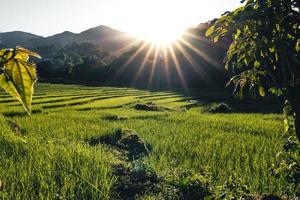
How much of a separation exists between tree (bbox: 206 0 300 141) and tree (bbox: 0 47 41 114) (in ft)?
4.53

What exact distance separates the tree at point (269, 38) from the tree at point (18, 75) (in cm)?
138

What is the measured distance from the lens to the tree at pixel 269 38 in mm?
1813

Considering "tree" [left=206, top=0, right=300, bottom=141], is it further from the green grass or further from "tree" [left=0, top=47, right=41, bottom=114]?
"tree" [left=0, top=47, right=41, bottom=114]

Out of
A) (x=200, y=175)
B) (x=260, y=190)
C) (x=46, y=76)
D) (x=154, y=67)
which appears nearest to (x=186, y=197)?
(x=200, y=175)

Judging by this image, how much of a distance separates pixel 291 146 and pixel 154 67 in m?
49.7

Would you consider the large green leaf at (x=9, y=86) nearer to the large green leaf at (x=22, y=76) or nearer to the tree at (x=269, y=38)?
the large green leaf at (x=22, y=76)

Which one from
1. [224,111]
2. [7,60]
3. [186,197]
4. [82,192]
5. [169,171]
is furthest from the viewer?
[224,111]

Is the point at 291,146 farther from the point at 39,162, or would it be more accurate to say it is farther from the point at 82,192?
the point at 39,162

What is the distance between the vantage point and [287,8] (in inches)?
78.6

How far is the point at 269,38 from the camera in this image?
1.81 meters

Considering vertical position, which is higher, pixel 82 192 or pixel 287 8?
A: pixel 287 8

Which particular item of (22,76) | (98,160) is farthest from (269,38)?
(98,160)

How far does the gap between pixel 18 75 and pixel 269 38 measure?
4.93ft

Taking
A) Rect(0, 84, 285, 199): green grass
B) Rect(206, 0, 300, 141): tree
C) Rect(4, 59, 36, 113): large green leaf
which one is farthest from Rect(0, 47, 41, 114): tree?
Rect(0, 84, 285, 199): green grass
